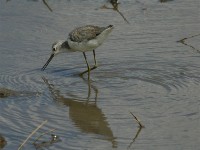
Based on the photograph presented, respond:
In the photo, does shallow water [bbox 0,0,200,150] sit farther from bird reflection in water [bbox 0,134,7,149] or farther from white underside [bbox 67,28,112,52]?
white underside [bbox 67,28,112,52]

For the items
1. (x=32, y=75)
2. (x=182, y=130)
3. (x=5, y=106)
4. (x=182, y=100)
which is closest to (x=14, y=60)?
(x=32, y=75)

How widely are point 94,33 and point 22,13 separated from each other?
288 centimetres

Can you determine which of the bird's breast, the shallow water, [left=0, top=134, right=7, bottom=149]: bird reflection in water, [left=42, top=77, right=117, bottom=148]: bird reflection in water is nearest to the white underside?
the bird's breast

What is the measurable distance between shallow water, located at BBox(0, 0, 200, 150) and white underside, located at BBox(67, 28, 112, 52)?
1.02 ft

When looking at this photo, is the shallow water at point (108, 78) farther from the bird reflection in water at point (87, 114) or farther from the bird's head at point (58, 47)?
the bird's head at point (58, 47)

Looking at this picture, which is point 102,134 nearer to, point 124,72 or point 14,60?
point 124,72

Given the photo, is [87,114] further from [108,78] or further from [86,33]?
[86,33]

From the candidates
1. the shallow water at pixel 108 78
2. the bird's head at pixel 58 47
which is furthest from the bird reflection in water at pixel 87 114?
the bird's head at pixel 58 47

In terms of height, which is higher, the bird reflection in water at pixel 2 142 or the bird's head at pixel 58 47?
the bird reflection in water at pixel 2 142

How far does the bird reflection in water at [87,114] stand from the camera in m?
6.74

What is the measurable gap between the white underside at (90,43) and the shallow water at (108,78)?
311 millimetres

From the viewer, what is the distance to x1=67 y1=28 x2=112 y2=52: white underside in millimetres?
8812

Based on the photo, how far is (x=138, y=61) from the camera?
358 inches

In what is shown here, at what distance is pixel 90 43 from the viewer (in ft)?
29.3
